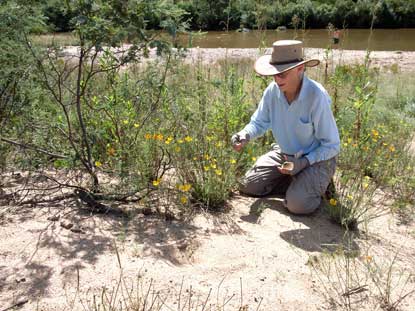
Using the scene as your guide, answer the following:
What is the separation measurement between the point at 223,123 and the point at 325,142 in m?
0.96

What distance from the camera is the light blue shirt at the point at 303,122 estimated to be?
319cm

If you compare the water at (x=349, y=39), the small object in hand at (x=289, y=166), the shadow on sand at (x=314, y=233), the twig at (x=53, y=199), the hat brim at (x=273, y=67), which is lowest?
the water at (x=349, y=39)

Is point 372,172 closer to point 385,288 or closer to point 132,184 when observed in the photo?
point 385,288

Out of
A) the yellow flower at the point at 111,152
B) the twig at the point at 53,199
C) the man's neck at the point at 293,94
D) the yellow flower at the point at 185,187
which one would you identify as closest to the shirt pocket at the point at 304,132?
the man's neck at the point at 293,94

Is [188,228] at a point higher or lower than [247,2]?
lower

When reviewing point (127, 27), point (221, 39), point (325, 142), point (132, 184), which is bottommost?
point (221, 39)

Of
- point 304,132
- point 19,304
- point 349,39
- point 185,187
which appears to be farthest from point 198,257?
point 349,39

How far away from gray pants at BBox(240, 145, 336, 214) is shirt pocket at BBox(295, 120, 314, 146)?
175 mm

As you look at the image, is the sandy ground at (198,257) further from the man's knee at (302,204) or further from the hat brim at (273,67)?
the hat brim at (273,67)

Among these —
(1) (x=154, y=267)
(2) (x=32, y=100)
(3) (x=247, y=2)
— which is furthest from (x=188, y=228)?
(3) (x=247, y=2)

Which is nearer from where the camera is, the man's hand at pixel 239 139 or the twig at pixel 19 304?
the twig at pixel 19 304

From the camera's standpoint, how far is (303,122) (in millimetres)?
3289

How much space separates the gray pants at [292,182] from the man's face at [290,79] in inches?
22.5

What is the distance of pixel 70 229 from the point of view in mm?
2811
